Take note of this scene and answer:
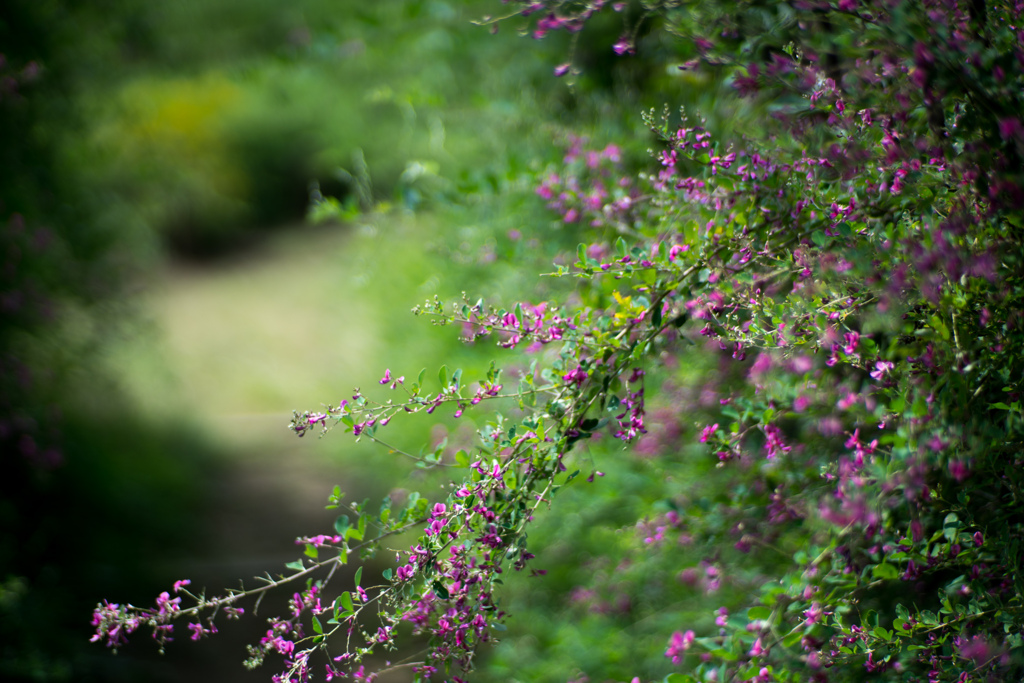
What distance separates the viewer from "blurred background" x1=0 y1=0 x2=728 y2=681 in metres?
2.41

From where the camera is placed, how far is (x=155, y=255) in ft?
16.3

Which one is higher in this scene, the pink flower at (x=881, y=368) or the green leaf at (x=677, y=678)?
the pink flower at (x=881, y=368)

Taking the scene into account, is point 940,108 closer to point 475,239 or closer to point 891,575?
point 891,575

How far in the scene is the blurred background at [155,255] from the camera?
241 centimetres

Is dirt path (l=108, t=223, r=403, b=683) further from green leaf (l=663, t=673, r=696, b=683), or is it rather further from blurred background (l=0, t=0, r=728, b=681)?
green leaf (l=663, t=673, r=696, b=683)

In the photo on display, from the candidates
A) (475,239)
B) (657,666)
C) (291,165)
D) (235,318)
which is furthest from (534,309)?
(291,165)

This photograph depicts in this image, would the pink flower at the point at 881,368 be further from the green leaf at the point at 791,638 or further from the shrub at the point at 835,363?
the green leaf at the point at 791,638

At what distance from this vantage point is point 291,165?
1200 centimetres

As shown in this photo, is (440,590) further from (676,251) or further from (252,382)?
(252,382)

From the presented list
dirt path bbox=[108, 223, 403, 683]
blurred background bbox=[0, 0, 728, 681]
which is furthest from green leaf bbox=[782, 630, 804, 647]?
dirt path bbox=[108, 223, 403, 683]

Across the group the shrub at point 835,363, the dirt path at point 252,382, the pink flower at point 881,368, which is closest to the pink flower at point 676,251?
the shrub at point 835,363

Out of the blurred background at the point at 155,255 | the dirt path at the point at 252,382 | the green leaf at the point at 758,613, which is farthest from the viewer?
the dirt path at the point at 252,382

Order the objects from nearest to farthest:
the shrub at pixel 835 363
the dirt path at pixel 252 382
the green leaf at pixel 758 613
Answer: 1. the shrub at pixel 835 363
2. the green leaf at pixel 758 613
3. the dirt path at pixel 252 382

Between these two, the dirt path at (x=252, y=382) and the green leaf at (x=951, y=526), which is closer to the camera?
the green leaf at (x=951, y=526)
